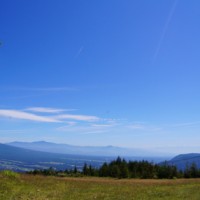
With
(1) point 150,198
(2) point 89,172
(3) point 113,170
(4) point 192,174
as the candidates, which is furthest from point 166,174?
(1) point 150,198

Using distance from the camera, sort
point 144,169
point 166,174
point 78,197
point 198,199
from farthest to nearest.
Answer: point 144,169
point 166,174
point 78,197
point 198,199

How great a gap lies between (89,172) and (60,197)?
63140 millimetres

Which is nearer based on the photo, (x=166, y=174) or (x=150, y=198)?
(x=150, y=198)

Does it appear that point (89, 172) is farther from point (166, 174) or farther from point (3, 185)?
point (3, 185)

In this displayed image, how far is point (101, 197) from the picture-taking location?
2358 cm

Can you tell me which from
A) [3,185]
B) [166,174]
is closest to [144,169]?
[166,174]

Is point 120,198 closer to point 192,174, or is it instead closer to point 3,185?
point 3,185

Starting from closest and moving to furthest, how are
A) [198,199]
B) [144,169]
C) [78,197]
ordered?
[198,199], [78,197], [144,169]

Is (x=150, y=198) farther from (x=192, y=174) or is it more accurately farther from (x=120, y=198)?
(x=192, y=174)

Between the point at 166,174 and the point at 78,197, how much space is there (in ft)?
189

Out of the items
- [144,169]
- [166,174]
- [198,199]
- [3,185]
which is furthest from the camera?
[144,169]

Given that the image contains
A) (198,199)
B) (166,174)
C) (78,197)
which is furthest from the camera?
(166,174)

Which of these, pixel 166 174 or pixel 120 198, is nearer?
pixel 120 198

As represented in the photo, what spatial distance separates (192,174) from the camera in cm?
7788
